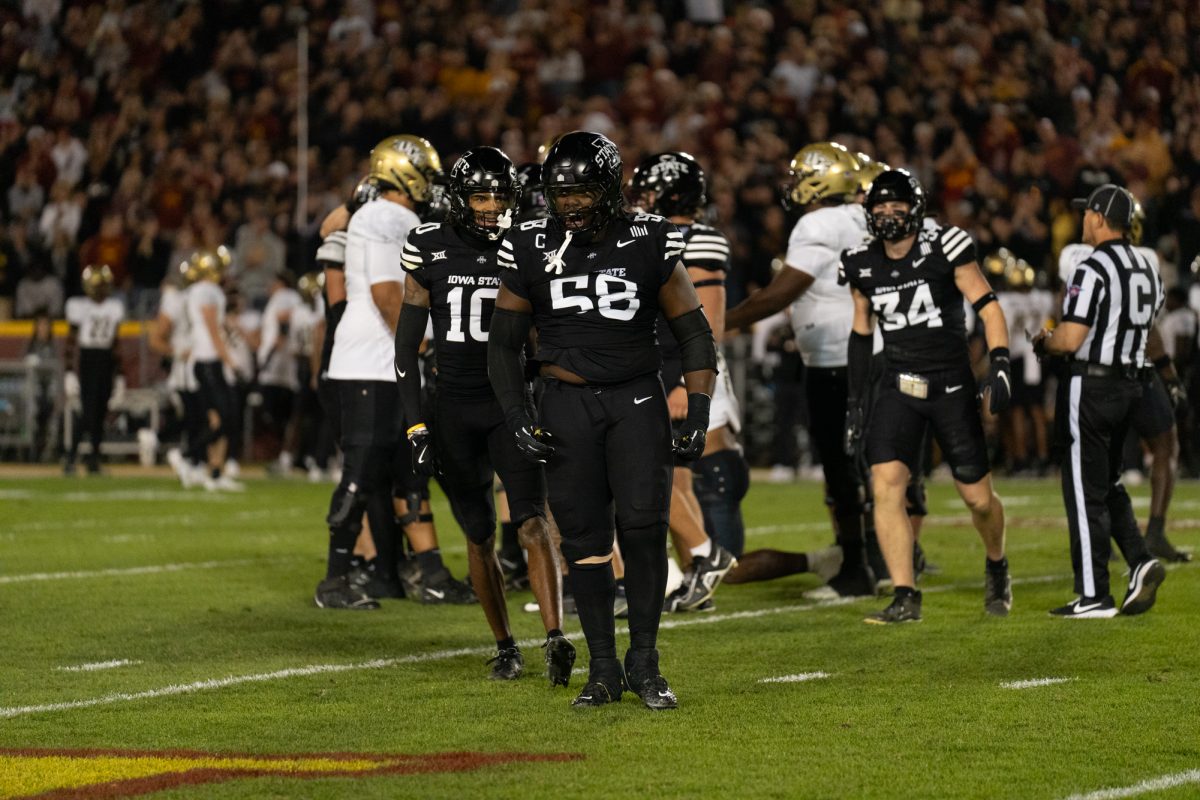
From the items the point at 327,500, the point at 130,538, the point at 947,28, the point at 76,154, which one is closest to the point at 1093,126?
the point at 947,28

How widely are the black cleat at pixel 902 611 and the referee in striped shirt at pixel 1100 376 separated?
26.8 inches

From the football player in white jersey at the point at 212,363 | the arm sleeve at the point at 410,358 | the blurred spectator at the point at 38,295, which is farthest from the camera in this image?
the blurred spectator at the point at 38,295

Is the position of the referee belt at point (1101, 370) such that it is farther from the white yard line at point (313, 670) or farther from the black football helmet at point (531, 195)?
the black football helmet at point (531, 195)

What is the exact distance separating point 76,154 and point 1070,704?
2020 centimetres

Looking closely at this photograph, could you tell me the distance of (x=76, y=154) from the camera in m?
24.6

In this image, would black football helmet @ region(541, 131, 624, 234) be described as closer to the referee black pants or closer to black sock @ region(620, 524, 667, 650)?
black sock @ region(620, 524, 667, 650)

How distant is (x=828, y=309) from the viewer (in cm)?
976

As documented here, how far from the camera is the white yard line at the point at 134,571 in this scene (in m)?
10.6

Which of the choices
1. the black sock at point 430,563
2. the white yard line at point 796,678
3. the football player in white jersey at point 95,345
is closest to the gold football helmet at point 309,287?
the football player in white jersey at point 95,345

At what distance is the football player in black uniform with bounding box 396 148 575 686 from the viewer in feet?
23.6

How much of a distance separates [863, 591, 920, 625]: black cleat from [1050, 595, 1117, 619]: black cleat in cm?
67

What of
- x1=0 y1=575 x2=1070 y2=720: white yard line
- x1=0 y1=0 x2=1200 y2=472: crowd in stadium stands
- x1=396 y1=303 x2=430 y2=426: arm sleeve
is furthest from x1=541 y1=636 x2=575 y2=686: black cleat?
x1=0 y1=0 x2=1200 y2=472: crowd in stadium stands

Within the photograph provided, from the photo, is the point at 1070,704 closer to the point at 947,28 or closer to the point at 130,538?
the point at 130,538

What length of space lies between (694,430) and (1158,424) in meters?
4.05
